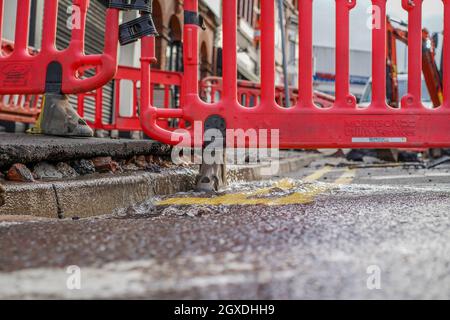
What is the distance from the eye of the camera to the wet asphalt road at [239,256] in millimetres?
985

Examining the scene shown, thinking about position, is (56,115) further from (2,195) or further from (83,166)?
(2,195)

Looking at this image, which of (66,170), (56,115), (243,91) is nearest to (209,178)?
(66,170)

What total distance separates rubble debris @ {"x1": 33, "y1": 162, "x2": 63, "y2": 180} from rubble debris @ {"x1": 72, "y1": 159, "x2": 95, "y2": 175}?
15cm

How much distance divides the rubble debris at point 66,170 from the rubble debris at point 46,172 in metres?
0.03

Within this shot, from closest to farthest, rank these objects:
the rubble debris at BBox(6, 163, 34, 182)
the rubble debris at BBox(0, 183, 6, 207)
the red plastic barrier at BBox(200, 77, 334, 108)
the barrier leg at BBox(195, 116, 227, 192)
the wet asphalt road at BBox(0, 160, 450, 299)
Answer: the wet asphalt road at BBox(0, 160, 450, 299)
the rubble debris at BBox(0, 183, 6, 207)
the rubble debris at BBox(6, 163, 34, 182)
the barrier leg at BBox(195, 116, 227, 192)
the red plastic barrier at BBox(200, 77, 334, 108)

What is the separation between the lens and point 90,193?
96.8 inches

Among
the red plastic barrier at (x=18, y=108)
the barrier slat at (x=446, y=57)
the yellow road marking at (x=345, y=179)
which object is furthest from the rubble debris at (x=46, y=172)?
the red plastic barrier at (x=18, y=108)

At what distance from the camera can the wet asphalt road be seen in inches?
38.8

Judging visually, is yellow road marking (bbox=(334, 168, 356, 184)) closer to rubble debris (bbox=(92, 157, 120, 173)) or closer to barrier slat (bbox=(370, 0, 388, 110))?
barrier slat (bbox=(370, 0, 388, 110))

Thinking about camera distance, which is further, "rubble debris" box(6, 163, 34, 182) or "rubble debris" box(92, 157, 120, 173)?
"rubble debris" box(92, 157, 120, 173)

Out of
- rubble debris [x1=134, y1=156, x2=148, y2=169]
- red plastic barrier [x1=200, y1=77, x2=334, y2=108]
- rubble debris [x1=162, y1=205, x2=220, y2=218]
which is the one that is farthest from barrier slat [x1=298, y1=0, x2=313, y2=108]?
red plastic barrier [x1=200, y1=77, x2=334, y2=108]

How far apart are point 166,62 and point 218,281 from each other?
13.6 metres

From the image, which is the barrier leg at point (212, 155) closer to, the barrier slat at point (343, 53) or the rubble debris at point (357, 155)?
the barrier slat at point (343, 53)
